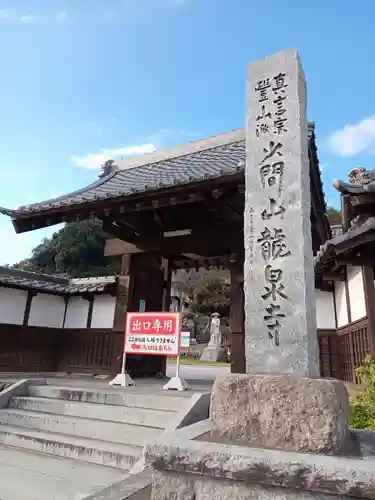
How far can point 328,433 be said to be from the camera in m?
2.40

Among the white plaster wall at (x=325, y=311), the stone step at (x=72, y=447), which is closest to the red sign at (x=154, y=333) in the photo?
the stone step at (x=72, y=447)

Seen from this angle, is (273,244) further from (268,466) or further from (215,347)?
(215,347)

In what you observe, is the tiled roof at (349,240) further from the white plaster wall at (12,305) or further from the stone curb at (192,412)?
the white plaster wall at (12,305)

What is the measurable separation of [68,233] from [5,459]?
109 feet

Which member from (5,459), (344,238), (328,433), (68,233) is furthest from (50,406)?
(68,233)

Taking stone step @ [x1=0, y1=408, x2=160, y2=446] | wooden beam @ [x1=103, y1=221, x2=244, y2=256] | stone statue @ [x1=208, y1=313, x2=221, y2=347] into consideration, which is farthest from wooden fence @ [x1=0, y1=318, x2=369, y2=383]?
stone statue @ [x1=208, y1=313, x2=221, y2=347]

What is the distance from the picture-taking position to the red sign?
6.59 m

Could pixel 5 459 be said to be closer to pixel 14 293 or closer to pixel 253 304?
pixel 253 304

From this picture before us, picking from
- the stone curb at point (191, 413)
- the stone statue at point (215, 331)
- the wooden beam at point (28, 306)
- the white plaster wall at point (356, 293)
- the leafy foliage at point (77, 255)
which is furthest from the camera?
the leafy foliage at point (77, 255)

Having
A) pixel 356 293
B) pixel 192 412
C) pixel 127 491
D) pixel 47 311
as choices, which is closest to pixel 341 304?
pixel 356 293

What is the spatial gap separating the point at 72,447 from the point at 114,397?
1151 mm

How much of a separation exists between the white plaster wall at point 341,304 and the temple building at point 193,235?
0.07ft

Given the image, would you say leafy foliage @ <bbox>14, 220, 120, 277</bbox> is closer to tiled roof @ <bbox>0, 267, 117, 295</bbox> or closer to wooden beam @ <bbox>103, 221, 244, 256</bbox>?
tiled roof @ <bbox>0, 267, 117, 295</bbox>

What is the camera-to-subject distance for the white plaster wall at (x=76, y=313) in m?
11.9
